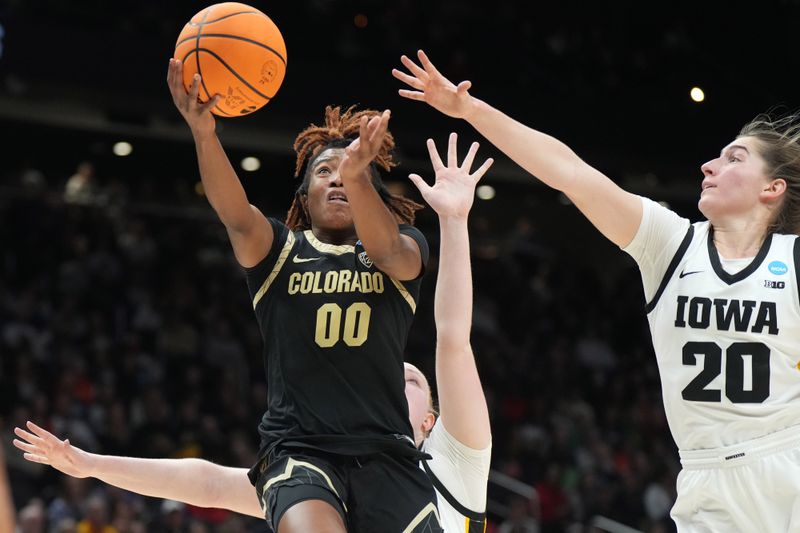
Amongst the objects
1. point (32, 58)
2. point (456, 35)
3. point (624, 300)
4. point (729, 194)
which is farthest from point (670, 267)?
point (624, 300)

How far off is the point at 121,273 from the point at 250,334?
1757mm

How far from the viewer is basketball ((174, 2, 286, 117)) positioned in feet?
13.8

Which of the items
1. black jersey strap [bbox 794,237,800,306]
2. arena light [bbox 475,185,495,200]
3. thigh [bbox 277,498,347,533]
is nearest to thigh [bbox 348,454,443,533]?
thigh [bbox 277,498,347,533]

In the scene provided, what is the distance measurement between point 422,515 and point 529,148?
1.34 metres

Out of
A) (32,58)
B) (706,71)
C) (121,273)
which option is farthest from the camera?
(706,71)

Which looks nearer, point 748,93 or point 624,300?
point 748,93

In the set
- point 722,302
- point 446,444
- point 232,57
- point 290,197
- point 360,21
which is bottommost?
point 446,444

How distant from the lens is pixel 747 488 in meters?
3.81

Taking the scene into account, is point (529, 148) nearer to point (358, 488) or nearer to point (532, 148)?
point (532, 148)

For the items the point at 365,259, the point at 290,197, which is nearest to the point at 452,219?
the point at 365,259

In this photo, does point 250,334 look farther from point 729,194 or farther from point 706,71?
point 729,194

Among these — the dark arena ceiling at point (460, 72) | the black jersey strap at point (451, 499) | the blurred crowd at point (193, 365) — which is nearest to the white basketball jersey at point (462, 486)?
the black jersey strap at point (451, 499)

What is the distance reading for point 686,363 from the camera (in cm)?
397

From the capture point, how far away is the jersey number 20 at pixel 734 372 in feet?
12.7
